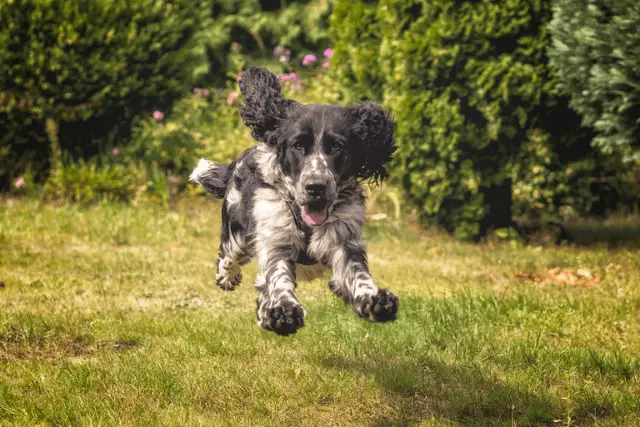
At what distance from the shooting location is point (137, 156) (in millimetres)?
10570

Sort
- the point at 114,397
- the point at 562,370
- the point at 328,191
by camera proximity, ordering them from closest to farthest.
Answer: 1. the point at 328,191
2. the point at 114,397
3. the point at 562,370

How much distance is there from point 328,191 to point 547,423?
1.48m

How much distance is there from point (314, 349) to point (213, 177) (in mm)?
→ 1122

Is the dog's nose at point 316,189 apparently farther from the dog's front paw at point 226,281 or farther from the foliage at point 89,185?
the foliage at point 89,185

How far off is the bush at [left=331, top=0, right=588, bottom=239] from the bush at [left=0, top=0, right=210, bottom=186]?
2.86 metres

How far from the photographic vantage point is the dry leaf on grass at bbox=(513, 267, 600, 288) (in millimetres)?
6320

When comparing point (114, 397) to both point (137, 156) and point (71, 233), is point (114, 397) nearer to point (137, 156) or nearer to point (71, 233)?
point (71, 233)

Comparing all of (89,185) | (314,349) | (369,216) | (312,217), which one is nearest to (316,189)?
(312,217)

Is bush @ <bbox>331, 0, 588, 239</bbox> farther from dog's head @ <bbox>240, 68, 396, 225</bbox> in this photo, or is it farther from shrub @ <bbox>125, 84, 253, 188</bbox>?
dog's head @ <bbox>240, 68, 396, 225</bbox>

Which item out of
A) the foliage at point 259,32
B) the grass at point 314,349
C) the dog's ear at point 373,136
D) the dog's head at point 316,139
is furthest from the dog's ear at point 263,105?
the foliage at point 259,32

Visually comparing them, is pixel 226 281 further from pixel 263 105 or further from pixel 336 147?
pixel 336 147

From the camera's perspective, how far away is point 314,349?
464cm

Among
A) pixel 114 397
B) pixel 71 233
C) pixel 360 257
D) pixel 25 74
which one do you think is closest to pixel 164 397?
pixel 114 397

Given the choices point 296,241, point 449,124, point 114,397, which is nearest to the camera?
point 296,241
